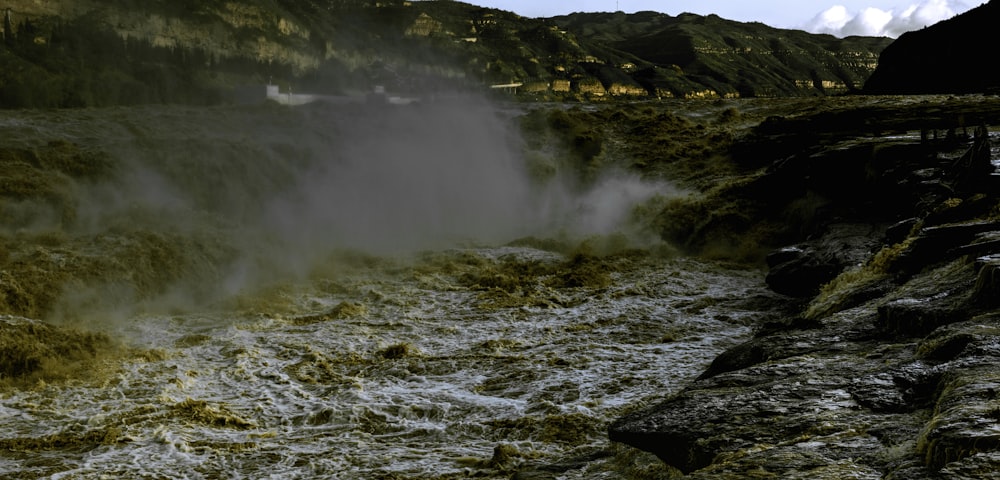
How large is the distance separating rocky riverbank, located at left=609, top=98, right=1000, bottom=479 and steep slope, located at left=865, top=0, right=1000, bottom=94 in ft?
77.2

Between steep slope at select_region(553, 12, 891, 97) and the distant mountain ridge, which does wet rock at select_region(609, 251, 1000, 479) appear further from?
steep slope at select_region(553, 12, 891, 97)

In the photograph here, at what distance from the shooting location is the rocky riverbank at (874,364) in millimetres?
4568

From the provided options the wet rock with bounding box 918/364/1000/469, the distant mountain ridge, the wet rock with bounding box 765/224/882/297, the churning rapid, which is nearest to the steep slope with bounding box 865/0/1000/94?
the churning rapid

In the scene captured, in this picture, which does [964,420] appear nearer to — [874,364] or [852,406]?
[852,406]

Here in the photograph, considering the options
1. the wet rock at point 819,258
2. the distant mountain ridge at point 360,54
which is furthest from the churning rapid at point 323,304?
→ the distant mountain ridge at point 360,54

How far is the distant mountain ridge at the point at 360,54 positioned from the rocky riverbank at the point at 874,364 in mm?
21143

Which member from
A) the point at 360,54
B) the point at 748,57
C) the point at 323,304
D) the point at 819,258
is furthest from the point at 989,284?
the point at 748,57

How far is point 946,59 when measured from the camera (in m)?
38.9

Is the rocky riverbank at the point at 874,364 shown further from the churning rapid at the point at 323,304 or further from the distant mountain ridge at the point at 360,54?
the distant mountain ridge at the point at 360,54

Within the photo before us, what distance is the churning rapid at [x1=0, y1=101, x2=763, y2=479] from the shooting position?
7883 millimetres

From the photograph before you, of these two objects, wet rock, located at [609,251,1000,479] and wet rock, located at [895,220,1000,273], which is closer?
wet rock, located at [609,251,1000,479]

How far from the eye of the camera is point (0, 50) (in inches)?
997

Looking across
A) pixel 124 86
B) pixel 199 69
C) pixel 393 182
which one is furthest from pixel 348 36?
pixel 393 182

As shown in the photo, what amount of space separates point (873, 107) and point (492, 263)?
49.7 ft
